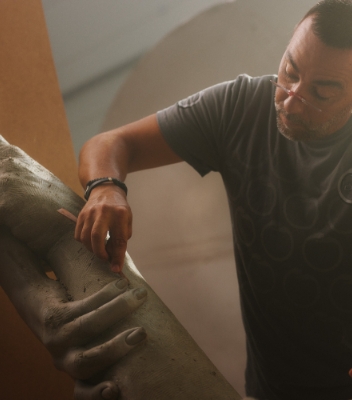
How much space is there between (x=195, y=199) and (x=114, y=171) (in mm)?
683

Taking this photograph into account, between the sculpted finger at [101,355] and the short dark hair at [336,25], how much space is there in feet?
1.93

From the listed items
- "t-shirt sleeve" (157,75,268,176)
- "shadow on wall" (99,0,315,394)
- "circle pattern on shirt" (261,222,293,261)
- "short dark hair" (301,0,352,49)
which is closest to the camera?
"short dark hair" (301,0,352,49)

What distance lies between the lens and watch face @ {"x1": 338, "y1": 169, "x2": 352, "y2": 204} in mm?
849

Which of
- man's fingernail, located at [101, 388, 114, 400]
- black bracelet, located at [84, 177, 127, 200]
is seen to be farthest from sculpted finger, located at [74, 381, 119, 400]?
black bracelet, located at [84, 177, 127, 200]

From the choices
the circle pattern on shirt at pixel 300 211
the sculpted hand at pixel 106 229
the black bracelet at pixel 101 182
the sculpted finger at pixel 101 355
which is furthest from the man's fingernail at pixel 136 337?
the circle pattern on shirt at pixel 300 211

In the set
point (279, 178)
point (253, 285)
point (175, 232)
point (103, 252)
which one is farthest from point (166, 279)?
point (103, 252)

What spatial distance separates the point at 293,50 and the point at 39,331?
67cm

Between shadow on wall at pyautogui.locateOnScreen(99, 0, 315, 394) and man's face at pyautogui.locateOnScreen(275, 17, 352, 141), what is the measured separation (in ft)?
2.20

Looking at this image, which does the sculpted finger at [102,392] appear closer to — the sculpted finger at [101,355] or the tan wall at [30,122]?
the sculpted finger at [101,355]

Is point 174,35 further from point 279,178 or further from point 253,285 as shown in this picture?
point 253,285

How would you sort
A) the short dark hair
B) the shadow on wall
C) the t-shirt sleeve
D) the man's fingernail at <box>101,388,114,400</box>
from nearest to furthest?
the man's fingernail at <box>101,388,114,400</box> < the short dark hair < the t-shirt sleeve < the shadow on wall

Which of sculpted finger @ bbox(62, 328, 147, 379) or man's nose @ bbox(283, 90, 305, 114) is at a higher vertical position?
man's nose @ bbox(283, 90, 305, 114)

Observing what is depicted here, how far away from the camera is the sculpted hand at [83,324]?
2.22 ft

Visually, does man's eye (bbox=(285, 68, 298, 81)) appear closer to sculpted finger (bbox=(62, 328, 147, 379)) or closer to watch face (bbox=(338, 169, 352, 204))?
watch face (bbox=(338, 169, 352, 204))
